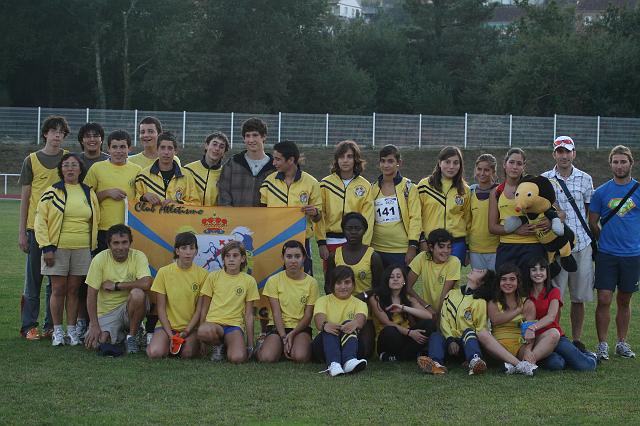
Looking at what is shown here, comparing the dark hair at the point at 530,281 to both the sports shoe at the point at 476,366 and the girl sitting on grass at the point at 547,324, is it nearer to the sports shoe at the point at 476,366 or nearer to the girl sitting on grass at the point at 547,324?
the girl sitting on grass at the point at 547,324

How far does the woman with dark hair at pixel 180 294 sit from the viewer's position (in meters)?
8.09

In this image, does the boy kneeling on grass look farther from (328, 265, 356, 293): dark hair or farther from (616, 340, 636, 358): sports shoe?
(616, 340, 636, 358): sports shoe

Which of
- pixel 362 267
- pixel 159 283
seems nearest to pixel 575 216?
pixel 362 267

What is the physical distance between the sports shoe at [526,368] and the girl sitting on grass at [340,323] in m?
1.19

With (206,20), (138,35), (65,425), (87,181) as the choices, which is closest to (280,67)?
(206,20)

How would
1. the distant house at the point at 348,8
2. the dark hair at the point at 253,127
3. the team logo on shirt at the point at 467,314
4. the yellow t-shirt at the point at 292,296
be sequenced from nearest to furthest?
the team logo on shirt at the point at 467,314
the yellow t-shirt at the point at 292,296
the dark hair at the point at 253,127
the distant house at the point at 348,8

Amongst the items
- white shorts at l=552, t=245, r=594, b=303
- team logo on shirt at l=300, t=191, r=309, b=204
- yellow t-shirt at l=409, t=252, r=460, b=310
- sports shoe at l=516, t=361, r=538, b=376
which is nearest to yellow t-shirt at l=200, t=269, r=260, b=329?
team logo on shirt at l=300, t=191, r=309, b=204

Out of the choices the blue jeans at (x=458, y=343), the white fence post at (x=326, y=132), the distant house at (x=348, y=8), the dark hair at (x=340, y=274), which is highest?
the distant house at (x=348, y=8)

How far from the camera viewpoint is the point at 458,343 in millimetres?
7766

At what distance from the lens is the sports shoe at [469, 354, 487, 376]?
7.41 meters

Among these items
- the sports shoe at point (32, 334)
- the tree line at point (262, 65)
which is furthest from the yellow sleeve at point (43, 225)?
the tree line at point (262, 65)

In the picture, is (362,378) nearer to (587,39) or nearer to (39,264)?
(39,264)

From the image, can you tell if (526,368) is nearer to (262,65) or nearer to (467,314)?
(467,314)

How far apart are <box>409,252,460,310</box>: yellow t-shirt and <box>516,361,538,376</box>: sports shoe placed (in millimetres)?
994
